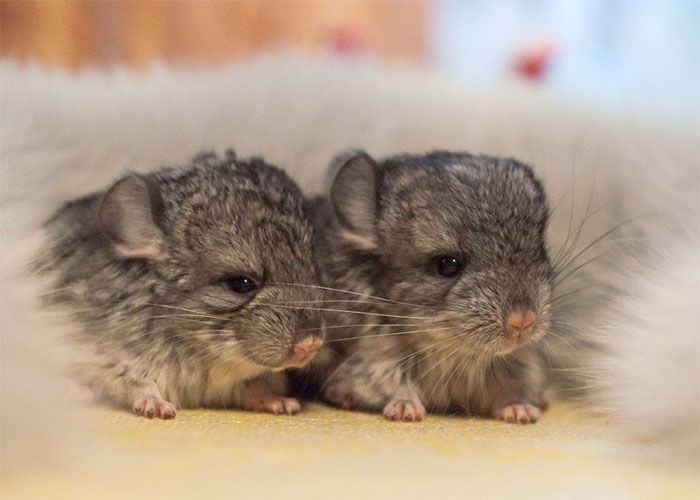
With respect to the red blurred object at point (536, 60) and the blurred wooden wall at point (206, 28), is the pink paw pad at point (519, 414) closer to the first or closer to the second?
the blurred wooden wall at point (206, 28)

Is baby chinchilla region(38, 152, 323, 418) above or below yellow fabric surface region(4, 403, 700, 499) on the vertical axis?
above

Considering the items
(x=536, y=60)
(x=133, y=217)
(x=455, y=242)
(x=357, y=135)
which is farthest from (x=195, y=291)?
(x=536, y=60)

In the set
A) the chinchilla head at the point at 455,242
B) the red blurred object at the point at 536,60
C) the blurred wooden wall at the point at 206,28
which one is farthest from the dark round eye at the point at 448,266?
the red blurred object at the point at 536,60

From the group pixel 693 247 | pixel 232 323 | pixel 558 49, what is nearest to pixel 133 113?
pixel 232 323

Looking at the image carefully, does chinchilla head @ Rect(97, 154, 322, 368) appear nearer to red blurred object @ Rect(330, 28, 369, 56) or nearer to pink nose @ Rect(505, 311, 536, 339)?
pink nose @ Rect(505, 311, 536, 339)

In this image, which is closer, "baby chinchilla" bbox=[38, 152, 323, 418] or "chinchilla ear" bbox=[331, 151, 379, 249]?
"baby chinchilla" bbox=[38, 152, 323, 418]

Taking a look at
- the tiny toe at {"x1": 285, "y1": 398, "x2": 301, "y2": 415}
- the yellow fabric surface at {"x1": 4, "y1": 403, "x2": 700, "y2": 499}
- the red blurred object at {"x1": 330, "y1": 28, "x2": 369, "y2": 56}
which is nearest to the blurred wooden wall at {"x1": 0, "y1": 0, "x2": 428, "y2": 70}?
the red blurred object at {"x1": 330, "y1": 28, "x2": 369, "y2": 56}
